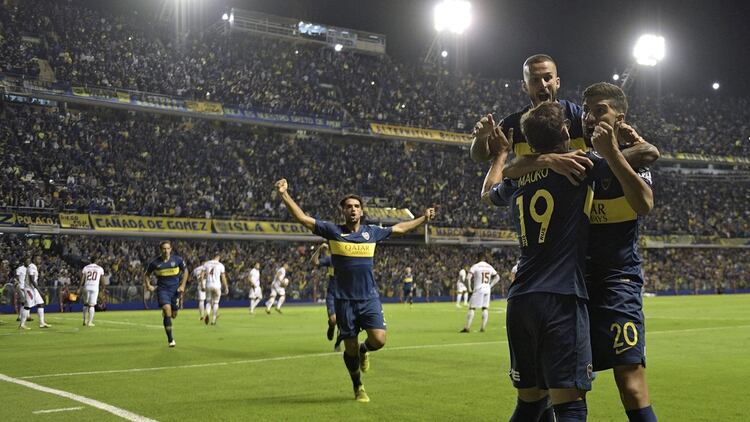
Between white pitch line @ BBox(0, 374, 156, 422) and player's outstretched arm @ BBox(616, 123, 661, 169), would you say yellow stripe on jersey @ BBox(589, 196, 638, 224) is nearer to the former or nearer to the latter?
player's outstretched arm @ BBox(616, 123, 661, 169)

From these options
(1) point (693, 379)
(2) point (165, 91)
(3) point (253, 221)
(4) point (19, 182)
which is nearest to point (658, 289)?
(3) point (253, 221)

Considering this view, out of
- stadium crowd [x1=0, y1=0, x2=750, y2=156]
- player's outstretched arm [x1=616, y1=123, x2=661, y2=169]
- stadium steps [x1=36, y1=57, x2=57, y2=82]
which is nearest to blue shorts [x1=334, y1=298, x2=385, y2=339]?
player's outstretched arm [x1=616, y1=123, x2=661, y2=169]

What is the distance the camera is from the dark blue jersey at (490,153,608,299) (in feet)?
13.2

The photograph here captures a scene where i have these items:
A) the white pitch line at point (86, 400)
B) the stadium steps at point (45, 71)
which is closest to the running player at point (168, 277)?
the white pitch line at point (86, 400)

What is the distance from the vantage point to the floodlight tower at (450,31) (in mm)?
58781

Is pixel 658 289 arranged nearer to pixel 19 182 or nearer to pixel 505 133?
pixel 19 182

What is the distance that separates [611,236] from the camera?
4.56 metres

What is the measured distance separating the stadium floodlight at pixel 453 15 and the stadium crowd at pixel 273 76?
385 centimetres

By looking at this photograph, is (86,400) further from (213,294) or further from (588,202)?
(213,294)

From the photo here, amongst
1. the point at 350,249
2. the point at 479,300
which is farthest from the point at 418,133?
the point at 350,249

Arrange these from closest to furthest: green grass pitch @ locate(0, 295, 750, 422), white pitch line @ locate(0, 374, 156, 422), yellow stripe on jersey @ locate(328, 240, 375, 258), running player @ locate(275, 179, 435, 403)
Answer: white pitch line @ locate(0, 374, 156, 422) → green grass pitch @ locate(0, 295, 750, 422) → running player @ locate(275, 179, 435, 403) → yellow stripe on jersey @ locate(328, 240, 375, 258)

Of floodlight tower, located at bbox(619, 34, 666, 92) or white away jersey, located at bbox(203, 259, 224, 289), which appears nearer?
white away jersey, located at bbox(203, 259, 224, 289)

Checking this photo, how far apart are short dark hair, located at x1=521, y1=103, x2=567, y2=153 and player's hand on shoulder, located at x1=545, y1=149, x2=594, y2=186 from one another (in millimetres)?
85

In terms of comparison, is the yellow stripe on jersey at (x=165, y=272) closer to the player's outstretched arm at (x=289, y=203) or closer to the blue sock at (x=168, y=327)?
the blue sock at (x=168, y=327)
